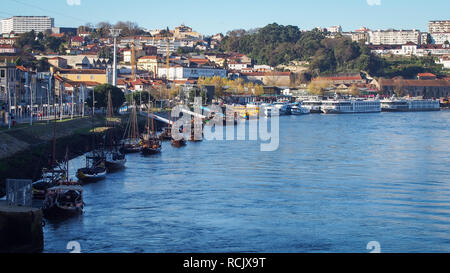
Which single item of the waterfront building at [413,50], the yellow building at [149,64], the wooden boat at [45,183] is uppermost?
the waterfront building at [413,50]

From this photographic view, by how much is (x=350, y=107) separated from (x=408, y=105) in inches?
222

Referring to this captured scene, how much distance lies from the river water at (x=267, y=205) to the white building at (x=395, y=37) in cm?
6856

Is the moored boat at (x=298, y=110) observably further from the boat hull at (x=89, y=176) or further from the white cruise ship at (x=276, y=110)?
the boat hull at (x=89, y=176)

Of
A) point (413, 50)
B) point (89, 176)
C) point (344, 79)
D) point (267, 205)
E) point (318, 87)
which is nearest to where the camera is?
point (267, 205)

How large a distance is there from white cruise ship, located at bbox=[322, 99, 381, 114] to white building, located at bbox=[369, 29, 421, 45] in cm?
4044

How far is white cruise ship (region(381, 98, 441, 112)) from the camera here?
43.8 metres

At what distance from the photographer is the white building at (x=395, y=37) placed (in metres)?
79.9

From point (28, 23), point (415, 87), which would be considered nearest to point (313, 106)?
point (415, 87)

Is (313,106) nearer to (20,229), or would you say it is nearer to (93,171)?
(93,171)

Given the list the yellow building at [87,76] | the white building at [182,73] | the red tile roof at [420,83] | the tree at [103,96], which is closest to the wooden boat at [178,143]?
the tree at [103,96]

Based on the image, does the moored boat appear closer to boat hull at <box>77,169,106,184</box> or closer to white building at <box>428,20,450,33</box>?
boat hull at <box>77,169,106,184</box>

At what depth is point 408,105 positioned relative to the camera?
44.4 metres

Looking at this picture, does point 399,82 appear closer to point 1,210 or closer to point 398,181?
point 398,181

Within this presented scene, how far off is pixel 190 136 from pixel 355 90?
3312cm
